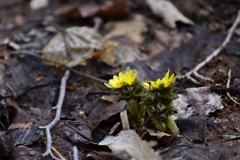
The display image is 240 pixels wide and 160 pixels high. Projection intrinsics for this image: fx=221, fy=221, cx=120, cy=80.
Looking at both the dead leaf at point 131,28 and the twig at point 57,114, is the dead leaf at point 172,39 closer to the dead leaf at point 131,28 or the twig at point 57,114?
the dead leaf at point 131,28

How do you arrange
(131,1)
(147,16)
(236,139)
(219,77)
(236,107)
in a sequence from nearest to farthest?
1. (236,139)
2. (236,107)
3. (219,77)
4. (147,16)
5. (131,1)

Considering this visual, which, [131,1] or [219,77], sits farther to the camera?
[131,1]

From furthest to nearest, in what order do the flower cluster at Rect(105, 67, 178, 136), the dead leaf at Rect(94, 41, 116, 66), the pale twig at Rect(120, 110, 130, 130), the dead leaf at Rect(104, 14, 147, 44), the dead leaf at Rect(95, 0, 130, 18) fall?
the dead leaf at Rect(95, 0, 130, 18) < the dead leaf at Rect(104, 14, 147, 44) < the dead leaf at Rect(94, 41, 116, 66) < the pale twig at Rect(120, 110, 130, 130) < the flower cluster at Rect(105, 67, 178, 136)

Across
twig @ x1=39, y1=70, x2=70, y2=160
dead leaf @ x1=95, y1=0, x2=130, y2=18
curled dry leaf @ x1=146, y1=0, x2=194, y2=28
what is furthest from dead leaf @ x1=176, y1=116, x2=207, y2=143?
dead leaf @ x1=95, y1=0, x2=130, y2=18

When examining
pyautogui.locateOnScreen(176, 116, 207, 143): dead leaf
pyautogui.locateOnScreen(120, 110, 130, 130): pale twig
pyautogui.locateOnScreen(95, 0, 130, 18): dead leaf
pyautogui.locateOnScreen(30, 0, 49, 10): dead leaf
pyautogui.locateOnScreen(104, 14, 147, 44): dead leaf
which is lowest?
pyautogui.locateOnScreen(176, 116, 207, 143): dead leaf

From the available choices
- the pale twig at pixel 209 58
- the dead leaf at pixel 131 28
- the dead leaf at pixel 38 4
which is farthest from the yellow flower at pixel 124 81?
the dead leaf at pixel 38 4

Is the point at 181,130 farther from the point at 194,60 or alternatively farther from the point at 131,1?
the point at 131,1

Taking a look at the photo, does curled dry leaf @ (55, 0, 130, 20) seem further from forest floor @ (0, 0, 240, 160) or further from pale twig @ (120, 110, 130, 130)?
pale twig @ (120, 110, 130, 130)

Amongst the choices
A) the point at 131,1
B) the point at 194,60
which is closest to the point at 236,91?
the point at 194,60
